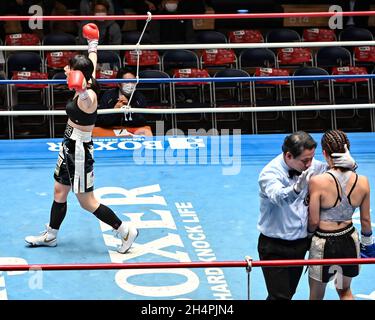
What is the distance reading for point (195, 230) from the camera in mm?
5383

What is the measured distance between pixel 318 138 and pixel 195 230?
6.49ft

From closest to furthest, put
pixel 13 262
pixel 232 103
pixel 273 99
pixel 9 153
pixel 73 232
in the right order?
pixel 13 262
pixel 73 232
pixel 9 153
pixel 232 103
pixel 273 99

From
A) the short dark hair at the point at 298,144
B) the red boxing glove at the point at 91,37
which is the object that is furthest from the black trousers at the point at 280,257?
the red boxing glove at the point at 91,37

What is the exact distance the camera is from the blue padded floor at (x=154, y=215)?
4543 millimetres

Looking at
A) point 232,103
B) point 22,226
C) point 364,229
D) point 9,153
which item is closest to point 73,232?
point 22,226

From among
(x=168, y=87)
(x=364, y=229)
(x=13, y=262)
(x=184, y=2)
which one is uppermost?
(x=184, y=2)

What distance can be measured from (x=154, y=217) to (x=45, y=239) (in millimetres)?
814

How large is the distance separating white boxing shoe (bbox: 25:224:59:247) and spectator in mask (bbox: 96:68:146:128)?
200 cm

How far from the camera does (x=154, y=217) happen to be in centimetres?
561

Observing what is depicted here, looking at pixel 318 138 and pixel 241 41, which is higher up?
pixel 241 41

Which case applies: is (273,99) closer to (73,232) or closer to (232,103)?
(232,103)

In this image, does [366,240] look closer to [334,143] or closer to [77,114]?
[334,143]

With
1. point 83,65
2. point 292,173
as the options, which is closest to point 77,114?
point 83,65
